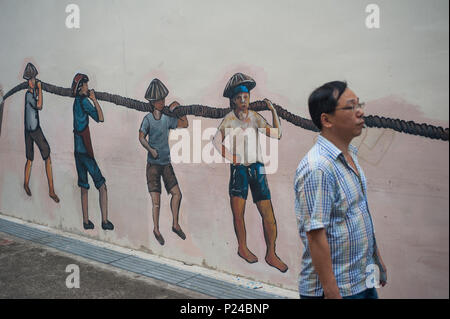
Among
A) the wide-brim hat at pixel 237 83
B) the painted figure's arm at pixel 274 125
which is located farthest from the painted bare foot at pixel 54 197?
the painted figure's arm at pixel 274 125

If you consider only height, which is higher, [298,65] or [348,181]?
[298,65]

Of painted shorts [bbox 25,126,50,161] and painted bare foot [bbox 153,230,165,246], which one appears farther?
painted shorts [bbox 25,126,50,161]

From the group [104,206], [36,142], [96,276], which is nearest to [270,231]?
[96,276]

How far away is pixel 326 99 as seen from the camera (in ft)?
7.55

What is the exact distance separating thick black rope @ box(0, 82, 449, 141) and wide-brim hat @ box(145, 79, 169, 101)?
104 millimetres

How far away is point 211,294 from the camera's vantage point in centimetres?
402

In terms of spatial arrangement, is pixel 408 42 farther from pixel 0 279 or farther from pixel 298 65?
pixel 0 279

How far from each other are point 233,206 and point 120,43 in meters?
2.48

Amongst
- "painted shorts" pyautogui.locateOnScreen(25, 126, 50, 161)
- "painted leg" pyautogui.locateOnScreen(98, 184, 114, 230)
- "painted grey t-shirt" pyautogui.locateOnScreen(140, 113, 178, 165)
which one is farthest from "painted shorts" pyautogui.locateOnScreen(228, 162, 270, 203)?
"painted shorts" pyautogui.locateOnScreen(25, 126, 50, 161)

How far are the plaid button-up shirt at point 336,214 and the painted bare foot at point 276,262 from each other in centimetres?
173

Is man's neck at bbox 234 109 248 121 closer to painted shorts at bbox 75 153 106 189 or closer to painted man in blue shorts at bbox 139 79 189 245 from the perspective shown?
painted man in blue shorts at bbox 139 79 189 245

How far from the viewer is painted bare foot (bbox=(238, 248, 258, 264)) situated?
165 inches

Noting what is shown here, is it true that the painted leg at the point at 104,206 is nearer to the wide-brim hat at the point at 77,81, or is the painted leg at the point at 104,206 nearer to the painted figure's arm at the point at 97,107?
the painted figure's arm at the point at 97,107
